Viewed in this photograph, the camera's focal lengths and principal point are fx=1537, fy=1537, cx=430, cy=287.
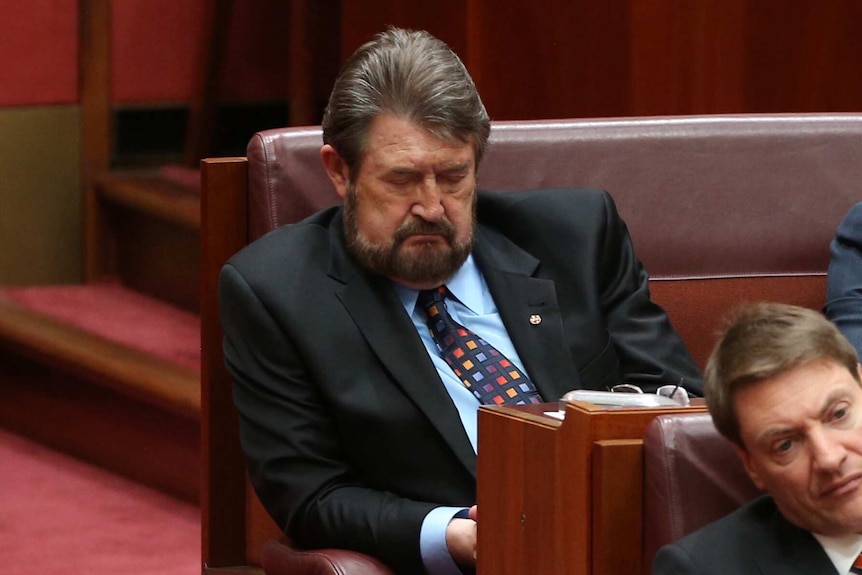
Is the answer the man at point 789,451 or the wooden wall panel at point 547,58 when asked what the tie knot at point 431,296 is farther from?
the wooden wall panel at point 547,58

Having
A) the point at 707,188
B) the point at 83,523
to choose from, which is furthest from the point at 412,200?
the point at 83,523

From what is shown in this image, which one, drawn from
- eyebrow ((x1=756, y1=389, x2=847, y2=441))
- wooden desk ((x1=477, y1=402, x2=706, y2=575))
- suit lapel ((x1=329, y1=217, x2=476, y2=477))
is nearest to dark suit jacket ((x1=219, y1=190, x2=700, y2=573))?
suit lapel ((x1=329, y1=217, x2=476, y2=477))

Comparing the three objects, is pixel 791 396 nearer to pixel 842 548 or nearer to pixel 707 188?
pixel 842 548

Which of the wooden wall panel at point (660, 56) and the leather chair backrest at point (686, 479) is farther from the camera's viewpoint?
the wooden wall panel at point (660, 56)

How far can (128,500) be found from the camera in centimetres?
317

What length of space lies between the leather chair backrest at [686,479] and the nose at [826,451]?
99 millimetres

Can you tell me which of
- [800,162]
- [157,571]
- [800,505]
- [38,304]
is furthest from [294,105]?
[800,505]

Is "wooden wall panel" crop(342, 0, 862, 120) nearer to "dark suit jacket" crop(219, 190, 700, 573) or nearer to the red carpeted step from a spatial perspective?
"dark suit jacket" crop(219, 190, 700, 573)

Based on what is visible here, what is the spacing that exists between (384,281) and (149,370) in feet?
5.27

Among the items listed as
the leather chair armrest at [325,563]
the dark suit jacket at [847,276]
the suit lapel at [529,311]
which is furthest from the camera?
the dark suit jacket at [847,276]

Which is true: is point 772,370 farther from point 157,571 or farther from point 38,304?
point 38,304

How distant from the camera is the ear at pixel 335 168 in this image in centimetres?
182

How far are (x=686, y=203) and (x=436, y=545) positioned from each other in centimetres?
71

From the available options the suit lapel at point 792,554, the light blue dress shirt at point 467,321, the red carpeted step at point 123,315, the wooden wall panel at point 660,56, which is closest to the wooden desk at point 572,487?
the suit lapel at point 792,554
